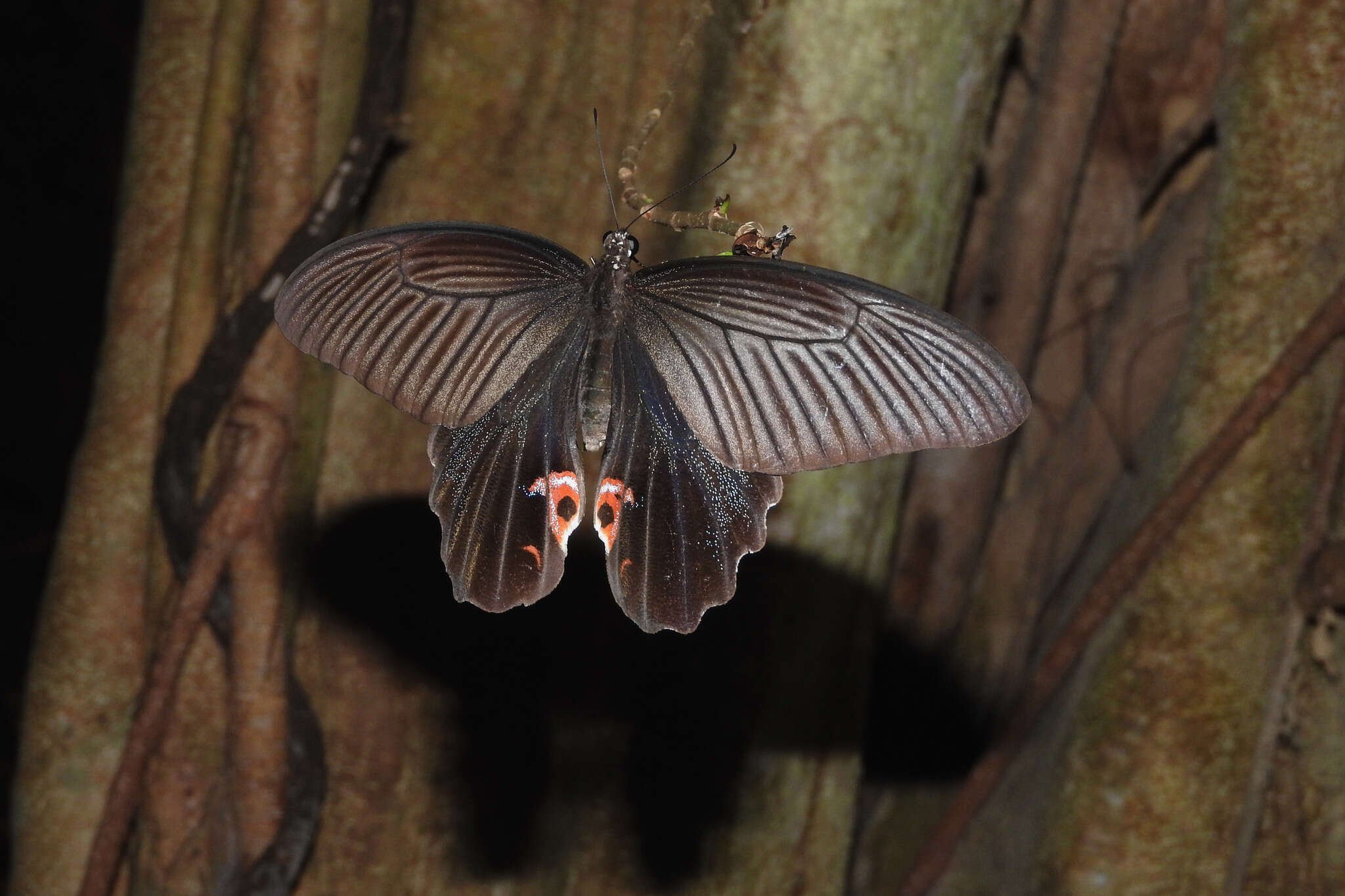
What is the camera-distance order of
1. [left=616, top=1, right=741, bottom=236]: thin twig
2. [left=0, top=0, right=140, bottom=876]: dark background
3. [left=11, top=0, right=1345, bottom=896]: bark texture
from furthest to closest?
[left=0, top=0, right=140, bottom=876]: dark background
[left=11, top=0, right=1345, bottom=896]: bark texture
[left=616, top=1, right=741, bottom=236]: thin twig

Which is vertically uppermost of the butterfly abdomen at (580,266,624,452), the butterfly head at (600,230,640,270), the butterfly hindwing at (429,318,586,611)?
the butterfly head at (600,230,640,270)

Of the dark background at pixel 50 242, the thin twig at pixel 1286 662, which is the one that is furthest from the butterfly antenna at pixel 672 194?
the dark background at pixel 50 242

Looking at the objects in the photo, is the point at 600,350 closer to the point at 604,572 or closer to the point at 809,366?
the point at 809,366

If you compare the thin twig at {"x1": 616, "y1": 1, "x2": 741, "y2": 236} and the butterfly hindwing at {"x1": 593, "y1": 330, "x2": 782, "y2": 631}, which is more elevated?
the thin twig at {"x1": 616, "y1": 1, "x2": 741, "y2": 236}

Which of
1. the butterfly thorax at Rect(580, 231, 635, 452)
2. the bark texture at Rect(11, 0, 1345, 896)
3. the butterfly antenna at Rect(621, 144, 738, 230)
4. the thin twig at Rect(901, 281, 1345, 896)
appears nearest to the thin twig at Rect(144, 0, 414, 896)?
the bark texture at Rect(11, 0, 1345, 896)

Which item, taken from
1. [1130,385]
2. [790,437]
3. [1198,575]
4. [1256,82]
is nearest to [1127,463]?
→ [1130,385]

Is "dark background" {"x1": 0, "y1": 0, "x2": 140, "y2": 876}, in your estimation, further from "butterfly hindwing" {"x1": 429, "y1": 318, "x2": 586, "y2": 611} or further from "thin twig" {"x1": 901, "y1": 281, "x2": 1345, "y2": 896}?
"butterfly hindwing" {"x1": 429, "y1": 318, "x2": 586, "y2": 611}
